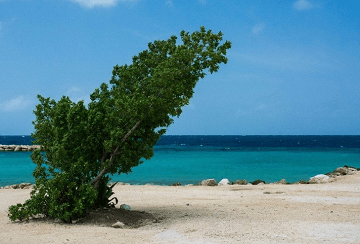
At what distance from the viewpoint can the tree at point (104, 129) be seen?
1182cm

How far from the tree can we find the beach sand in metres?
0.77

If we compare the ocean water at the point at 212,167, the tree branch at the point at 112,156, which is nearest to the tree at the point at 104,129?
the tree branch at the point at 112,156

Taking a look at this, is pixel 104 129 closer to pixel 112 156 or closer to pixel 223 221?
pixel 112 156

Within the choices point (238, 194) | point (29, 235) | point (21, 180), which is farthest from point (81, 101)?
point (21, 180)

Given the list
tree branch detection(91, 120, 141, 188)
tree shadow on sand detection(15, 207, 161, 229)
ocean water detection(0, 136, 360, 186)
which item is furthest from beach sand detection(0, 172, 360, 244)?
ocean water detection(0, 136, 360, 186)

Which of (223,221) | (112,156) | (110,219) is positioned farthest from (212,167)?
(112,156)

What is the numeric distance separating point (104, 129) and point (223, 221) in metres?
4.25

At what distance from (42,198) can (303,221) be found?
7405 mm

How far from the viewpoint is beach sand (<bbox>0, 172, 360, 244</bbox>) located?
10133mm

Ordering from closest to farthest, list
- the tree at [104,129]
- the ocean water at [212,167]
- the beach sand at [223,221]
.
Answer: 1. the beach sand at [223,221]
2. the tree at [104,129]
3. the ocean water at [212,167]

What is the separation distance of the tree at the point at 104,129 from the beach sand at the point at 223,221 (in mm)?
768

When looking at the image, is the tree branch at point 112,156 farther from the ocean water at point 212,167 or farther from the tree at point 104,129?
the ocean water at point 212,167

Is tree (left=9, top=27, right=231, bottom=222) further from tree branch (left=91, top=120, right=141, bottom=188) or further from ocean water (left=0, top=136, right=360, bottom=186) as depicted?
ocean water (left=0, top=136, right=360, bottom=186)

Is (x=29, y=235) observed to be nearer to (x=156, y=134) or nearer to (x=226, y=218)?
(x=156, y=134)
